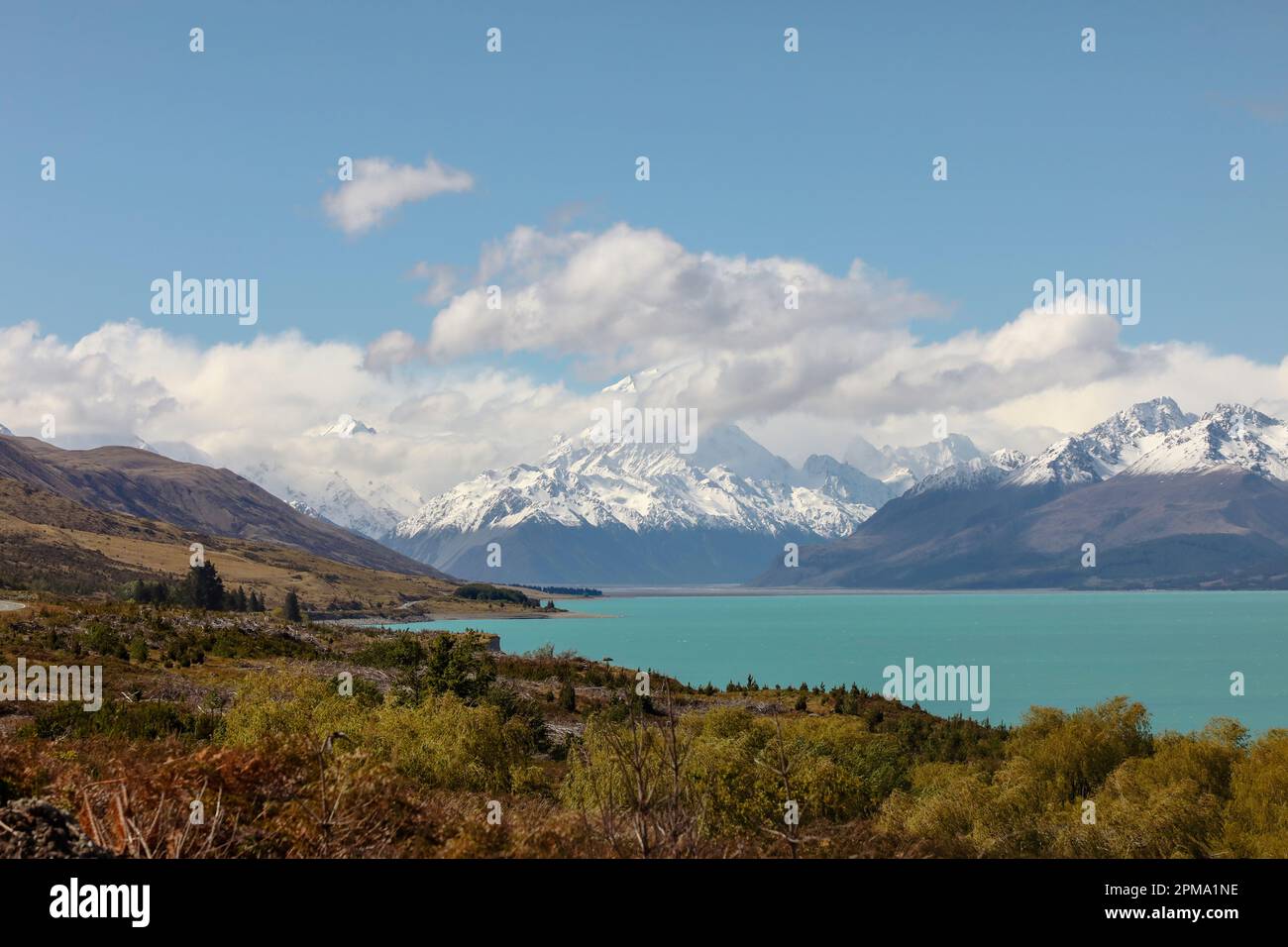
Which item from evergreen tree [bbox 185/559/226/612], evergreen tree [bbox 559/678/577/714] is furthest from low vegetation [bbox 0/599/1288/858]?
evergreen tree [bbox 185/559/226/612]

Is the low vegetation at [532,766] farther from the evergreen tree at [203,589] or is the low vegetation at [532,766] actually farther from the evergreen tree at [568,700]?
the evergreen tree at [203,589]

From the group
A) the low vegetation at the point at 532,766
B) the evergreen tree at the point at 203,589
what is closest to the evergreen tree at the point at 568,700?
the low vegetation at the point at 532,766

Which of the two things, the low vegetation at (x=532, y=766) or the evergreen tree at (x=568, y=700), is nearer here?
the low vegetation at (x=532, y=766)

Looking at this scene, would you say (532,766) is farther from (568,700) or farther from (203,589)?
(203,589)

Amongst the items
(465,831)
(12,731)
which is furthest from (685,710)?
(465,831)

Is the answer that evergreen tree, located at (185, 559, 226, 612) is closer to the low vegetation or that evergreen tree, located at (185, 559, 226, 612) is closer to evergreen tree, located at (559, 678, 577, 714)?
the low vegetation

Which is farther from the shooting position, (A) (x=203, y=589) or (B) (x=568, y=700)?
(A) (x=203, y=589)

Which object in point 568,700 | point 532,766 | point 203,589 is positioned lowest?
point 568,700

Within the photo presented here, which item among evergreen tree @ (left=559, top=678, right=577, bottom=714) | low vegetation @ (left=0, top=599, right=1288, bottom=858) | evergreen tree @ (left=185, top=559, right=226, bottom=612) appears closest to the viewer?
low vegetation @ (left=0, top=599, right=1288, bottom=858)

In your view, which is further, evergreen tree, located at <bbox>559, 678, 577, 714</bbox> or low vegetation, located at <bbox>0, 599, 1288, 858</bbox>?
evergreen tree, located at <bbox>559, 678, 577, 714</bbox>

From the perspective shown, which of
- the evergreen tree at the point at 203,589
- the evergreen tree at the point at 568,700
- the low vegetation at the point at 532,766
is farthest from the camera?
the evergreen tree at the point at 203,589

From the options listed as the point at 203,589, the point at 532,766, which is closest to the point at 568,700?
the point at 532,766

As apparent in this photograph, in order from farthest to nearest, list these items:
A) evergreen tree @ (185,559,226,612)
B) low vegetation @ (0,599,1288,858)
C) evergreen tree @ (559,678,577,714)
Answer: evergreen tree @ (185,559,226,612)
evergreen tree @ (559,678,577,714)
low vegetation @ (0,599,1288,858)

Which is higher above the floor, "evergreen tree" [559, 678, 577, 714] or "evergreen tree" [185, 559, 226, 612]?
"evergreen tree" [185, 559, 226, 612]
